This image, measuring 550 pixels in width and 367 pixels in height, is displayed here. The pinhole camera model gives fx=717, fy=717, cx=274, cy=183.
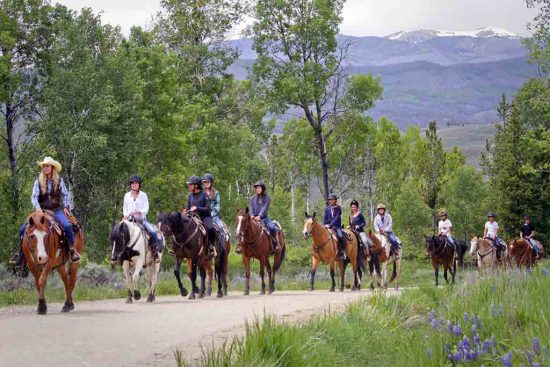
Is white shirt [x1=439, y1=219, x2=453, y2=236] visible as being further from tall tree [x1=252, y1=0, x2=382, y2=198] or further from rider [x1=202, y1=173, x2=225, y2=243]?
tall tree [x1=252, y1=0, x2=382, y2=198]

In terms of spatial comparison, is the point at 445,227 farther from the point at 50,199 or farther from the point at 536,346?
the point at 536,346

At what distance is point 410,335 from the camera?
966cm

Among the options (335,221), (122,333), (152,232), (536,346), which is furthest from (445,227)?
(536,346)

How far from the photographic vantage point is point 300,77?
143 ft

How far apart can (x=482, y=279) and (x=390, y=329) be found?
6.69 feet

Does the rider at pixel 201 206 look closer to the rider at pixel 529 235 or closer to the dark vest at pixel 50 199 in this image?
the dark vest at pixel 50 199

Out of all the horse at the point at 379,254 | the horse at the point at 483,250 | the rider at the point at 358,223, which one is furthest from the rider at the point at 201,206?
the horse at the point at 483,250

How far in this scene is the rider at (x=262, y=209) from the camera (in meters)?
20.8

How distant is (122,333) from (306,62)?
3453 centimetres

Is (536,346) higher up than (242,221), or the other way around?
(242,221)

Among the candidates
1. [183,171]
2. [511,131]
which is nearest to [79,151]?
[183,171]

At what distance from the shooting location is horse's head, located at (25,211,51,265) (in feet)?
42.0

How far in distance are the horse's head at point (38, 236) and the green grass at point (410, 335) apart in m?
5.14

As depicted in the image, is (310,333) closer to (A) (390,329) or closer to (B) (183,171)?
(A) (390,329)
